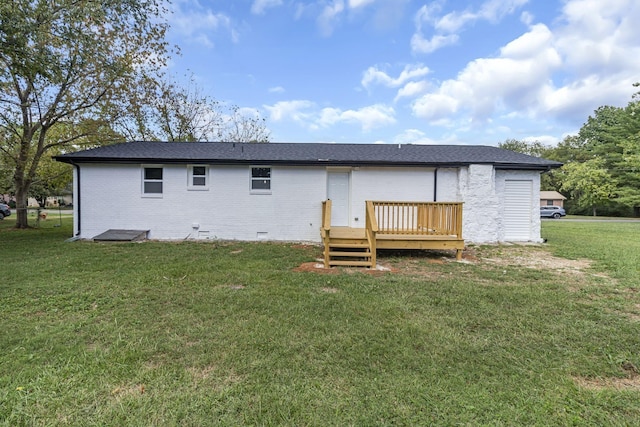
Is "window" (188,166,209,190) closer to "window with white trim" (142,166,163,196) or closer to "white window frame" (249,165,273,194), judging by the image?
"window with white trim" (142,166,163,196)

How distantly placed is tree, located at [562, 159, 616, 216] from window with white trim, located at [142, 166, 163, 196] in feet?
127

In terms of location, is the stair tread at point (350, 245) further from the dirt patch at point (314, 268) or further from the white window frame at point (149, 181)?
the white window frame at point (149, 181)

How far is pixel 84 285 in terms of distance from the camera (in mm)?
4758

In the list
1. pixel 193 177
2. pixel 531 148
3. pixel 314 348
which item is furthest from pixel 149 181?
pixel 531 148

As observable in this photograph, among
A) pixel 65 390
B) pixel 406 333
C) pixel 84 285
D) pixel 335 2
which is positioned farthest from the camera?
pixel 335 2

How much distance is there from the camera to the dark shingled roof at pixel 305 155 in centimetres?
954

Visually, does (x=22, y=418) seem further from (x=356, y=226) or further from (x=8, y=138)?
(x=8, y=138)

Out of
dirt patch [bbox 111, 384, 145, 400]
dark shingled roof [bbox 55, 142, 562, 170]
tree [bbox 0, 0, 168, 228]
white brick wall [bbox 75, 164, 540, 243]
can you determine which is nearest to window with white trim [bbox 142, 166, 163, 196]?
white brick wall [bbox 75, 164, 540, 243]

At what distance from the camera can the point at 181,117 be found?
19.5m

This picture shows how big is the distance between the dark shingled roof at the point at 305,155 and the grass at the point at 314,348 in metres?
4.85

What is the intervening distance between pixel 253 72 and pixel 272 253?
13.0m

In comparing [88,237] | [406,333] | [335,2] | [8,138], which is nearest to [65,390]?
[406,333]

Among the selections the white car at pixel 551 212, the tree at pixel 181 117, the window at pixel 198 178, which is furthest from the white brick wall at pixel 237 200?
the white car at pixel 551 212

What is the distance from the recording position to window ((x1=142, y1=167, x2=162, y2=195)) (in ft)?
32.6
